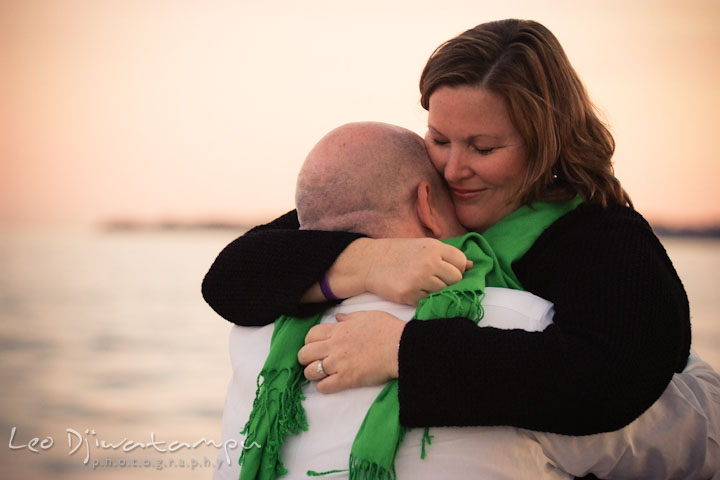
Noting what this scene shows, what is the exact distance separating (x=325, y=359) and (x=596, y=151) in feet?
3.05

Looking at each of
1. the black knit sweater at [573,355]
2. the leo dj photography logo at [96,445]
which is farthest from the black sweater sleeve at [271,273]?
the leo dj photography logo at [96,445]

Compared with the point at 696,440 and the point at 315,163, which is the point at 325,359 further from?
the point at 696,440

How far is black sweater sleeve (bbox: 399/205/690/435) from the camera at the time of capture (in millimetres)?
1563

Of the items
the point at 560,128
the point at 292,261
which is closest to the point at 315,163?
the point at 292,261

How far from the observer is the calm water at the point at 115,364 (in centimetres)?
511

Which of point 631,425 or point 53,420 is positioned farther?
point 53,420

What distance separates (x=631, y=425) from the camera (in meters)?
1.73

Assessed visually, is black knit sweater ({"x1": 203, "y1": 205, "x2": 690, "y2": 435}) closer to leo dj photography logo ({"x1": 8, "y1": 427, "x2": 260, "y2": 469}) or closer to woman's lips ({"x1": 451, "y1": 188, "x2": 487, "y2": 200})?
woman's lips ({"x1": 451, "y1": 188, "x2": 487, "y2": 200})

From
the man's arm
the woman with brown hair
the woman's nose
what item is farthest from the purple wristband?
the man's arm

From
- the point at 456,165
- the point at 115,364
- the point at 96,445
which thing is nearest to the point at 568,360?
the point at 456,165

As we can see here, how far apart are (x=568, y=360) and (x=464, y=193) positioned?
0.65 m

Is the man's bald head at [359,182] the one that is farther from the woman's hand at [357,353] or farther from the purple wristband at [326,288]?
the woman's hand at [357,353]

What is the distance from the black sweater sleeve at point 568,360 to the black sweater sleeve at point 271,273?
0.99 feet

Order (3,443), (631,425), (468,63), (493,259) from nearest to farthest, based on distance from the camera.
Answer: (631,425) → (493,259) → (468,63) → (3,443)
